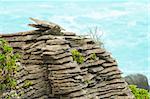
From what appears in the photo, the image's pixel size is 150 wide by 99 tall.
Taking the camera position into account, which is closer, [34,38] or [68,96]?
[68,96]

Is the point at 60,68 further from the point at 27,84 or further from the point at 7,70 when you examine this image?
the point at 7,70

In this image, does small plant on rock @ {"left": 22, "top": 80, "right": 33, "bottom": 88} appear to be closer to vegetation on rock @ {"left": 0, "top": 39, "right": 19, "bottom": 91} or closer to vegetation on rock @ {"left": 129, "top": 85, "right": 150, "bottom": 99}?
vegetation on rock @ {"left": 0, "top": 39, "right": 19, "bottom": 91}

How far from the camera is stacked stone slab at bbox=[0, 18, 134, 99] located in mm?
14156

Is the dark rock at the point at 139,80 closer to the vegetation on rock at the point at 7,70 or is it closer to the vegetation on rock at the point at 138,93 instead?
the vegetation on rock at the point at 138,93

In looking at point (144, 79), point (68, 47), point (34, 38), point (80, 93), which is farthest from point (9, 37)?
point (144, 79)

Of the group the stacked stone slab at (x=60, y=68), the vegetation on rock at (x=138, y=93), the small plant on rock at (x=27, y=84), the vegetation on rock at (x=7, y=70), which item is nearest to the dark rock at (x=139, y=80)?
the vegetation on rock at (x=138, y=93)

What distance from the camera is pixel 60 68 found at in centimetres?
1414

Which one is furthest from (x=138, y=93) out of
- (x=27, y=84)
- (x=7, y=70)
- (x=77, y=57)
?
(x=7, y=70)

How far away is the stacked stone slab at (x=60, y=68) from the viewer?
46.4 feet

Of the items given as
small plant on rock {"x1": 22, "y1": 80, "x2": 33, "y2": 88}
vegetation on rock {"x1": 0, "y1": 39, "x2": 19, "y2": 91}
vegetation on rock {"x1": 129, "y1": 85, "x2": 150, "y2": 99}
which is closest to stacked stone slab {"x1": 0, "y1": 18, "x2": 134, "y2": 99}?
small plant on rock {"x1": 22, "y1": 80, "x2": 33, "y2": 88}

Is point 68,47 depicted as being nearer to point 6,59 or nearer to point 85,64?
point 85,64

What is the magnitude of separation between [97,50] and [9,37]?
3225mm

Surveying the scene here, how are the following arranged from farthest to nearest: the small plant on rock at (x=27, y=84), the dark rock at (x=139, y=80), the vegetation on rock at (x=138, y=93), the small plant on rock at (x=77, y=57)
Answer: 1. the dark rock at (x=139, y=80)
2. the vegetation on rock at (x=138, y=93)
3. the small plant on rock at (x=77, y=57)
4. the small plant on rock at (x=27, y=84)

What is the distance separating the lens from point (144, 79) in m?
31.0
